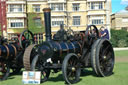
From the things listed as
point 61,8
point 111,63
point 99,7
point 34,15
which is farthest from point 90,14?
point 111,63

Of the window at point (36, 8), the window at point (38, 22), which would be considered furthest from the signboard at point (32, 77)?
the window at point (36, 8)

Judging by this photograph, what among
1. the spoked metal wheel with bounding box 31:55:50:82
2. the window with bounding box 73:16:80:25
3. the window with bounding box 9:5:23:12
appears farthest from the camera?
the window with bounding box 73:16:80:25

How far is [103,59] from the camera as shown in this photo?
720cm

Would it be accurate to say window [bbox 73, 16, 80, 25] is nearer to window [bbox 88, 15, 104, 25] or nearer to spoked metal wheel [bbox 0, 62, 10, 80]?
window [bbox 88, 15, 104, 25]

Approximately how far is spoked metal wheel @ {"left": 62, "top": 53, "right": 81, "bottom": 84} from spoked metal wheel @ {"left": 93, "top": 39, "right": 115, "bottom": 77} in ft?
2.32

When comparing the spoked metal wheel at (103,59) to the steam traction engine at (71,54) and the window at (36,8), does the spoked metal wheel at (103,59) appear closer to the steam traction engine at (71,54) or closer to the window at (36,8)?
the steam traction engine at (71,54)

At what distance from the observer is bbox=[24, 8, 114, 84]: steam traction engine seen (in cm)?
618

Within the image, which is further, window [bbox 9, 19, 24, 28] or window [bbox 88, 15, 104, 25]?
window [bbox 88, 15, 104, 25]

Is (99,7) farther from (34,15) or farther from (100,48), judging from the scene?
(100,48)

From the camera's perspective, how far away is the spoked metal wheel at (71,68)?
19.2 feet

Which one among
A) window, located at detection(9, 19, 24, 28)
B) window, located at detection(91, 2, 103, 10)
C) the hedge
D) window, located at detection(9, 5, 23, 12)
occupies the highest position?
window, located at detection(91, 2, 103, 10)

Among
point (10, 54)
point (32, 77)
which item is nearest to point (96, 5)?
point (10, 54)

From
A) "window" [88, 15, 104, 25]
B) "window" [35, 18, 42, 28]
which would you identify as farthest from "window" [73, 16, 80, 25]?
"window" [35, 18, 42, 28]

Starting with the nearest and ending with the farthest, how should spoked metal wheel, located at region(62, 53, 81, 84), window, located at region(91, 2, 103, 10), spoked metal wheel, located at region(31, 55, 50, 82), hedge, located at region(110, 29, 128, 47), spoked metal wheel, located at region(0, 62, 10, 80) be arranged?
spoked metal wheel, located at region(62, 53, 81, 84) → spoked metal wheel, located at region(31, 55, 50, 82) → spoked metal wheel, located at region(0, 62, 10, 80) → hedge, located at region(110, 29, 128, 47) → window, located at region(91, 2, 103, 10)
